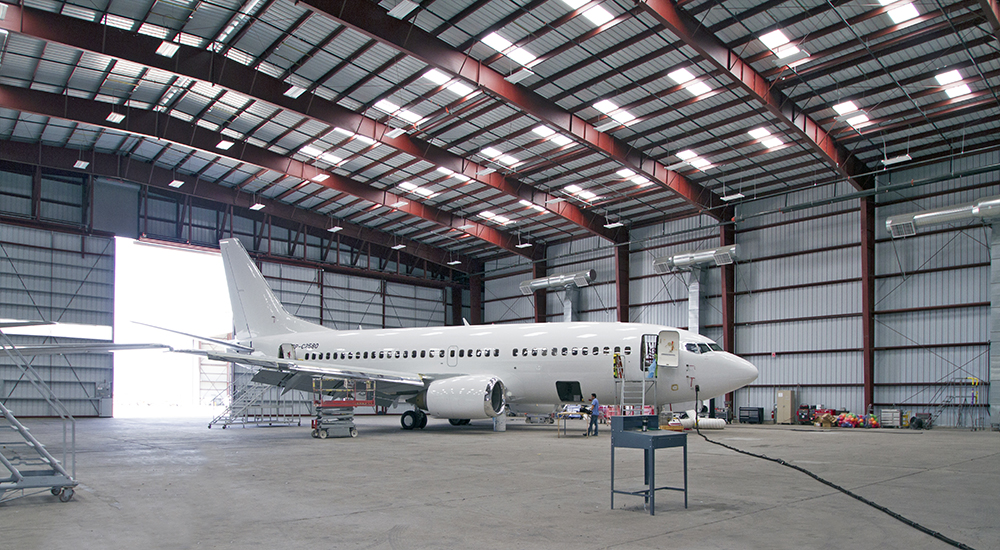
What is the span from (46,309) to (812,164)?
39.7m

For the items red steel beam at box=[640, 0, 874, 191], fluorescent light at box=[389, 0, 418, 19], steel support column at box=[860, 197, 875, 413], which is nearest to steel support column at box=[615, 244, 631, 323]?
steel support column at box=[860, 197, 875, 413]

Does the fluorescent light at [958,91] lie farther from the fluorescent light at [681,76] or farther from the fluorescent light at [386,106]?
the fluorescent light at [386,106]

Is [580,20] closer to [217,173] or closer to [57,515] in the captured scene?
[57,515]

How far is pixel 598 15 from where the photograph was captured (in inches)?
824

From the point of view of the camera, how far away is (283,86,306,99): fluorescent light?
84.9 feet

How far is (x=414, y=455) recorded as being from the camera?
14992 millimetres

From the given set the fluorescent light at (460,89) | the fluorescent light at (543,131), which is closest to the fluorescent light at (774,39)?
the fluorescent light at (543,131)

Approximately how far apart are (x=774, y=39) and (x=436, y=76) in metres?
11.8

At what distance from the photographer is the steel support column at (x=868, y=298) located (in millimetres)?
30625

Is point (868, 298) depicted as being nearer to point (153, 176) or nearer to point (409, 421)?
point (409, 421)

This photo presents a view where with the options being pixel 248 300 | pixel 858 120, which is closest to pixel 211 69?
pixel 248 300

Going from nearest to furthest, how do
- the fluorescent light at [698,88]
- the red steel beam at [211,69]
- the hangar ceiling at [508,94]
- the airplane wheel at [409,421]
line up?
the red steel beam at [211,69], the hangar ceiling at [508,94], the fluorescent light at [698,88], the airplane wheel at [409,421]

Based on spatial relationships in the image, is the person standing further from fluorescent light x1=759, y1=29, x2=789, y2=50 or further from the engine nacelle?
fluorescent light x1=759, y1=29, x2=789, y2=50

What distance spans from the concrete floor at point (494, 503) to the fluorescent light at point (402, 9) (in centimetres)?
1357
